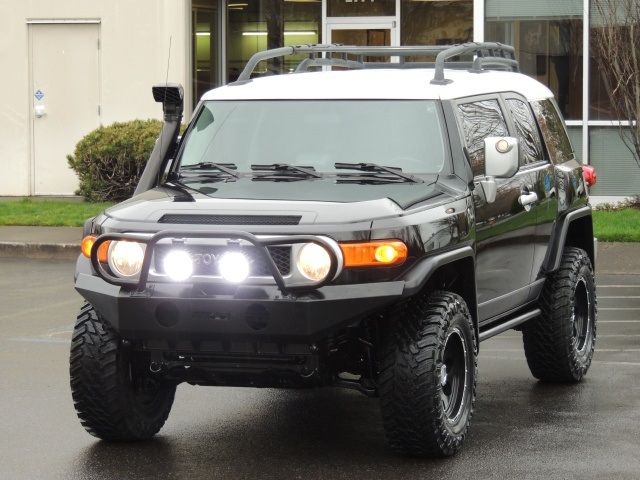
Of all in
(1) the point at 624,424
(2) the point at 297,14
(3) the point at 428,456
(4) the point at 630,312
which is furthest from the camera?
(2) the point at 297,14

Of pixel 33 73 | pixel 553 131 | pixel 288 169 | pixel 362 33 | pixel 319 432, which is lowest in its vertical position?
pixel 319 432

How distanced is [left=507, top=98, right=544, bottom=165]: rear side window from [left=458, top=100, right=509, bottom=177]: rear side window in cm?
22

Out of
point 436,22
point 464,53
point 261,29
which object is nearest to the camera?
point 464,53

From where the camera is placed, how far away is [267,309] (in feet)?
20.1

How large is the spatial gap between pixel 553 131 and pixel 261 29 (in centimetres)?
1449

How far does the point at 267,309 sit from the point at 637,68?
47.0 ft

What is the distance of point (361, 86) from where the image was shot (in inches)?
302

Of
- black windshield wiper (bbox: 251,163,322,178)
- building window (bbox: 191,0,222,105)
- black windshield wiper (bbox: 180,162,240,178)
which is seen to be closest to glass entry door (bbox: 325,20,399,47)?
building window (bbox: 191,0,222,105)

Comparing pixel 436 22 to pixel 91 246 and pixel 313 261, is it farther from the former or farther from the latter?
pixel 313 261

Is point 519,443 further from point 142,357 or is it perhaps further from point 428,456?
point 142,357

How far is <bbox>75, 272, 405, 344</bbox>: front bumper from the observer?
6.12m

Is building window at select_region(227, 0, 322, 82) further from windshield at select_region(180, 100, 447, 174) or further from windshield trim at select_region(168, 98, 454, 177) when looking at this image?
windshield at select_region(180, 100, 447, 174)

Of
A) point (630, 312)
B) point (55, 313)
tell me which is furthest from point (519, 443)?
point (55, 313)

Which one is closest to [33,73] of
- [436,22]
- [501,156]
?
[436,22]
